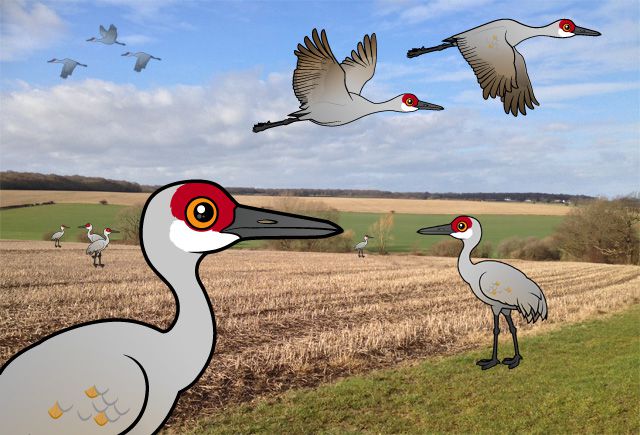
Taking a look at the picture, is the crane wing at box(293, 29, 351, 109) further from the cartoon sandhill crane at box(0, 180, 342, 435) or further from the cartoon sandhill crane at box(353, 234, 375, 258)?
the cartoon sandhill crane at box(353, 234, 375, 258)

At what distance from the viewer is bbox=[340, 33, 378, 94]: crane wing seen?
12.2 feet

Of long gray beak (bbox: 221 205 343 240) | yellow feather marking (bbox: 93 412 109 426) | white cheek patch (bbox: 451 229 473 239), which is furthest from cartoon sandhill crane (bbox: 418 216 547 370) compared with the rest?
yellow feather marking (bbox: 93 412 109 426)

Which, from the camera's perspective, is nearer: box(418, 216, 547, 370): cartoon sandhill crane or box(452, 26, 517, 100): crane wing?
box(418, 216, 547, 370): cartoon sandhill crane

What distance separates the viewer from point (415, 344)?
545cm

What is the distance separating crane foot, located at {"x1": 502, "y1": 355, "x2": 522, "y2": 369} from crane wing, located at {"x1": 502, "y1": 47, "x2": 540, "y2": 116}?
211 centimetres

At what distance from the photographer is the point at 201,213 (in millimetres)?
2668

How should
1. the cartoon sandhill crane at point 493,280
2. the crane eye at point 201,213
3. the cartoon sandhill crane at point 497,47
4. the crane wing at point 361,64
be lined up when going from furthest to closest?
the cartoon sandhill crane at point 497,47
the cartoon sandhill crane at point 493,280
the crane wing at point 361,64
the crane eye at point 201,213

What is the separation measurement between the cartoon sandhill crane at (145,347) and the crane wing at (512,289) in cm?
193

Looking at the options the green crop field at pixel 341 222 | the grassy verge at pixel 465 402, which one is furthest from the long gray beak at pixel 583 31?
the grassy verge at pixel 465 402

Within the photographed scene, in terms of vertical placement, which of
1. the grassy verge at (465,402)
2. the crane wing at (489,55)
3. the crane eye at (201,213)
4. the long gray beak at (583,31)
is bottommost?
the grassy verge at (465,402)

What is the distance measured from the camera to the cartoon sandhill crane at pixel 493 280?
3965 mm

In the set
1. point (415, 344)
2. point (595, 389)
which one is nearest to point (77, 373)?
point (415, 344)

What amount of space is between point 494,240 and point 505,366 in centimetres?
122

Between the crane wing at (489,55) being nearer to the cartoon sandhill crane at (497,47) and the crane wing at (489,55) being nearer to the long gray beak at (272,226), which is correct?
the cartoon sandhill crane at (497,47)
